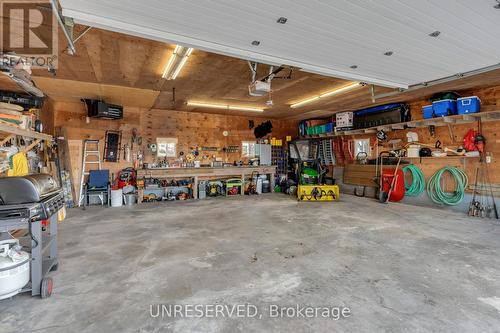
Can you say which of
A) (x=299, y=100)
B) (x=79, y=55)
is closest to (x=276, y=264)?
(x=79, y=55)

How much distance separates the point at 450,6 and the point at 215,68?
123 inches

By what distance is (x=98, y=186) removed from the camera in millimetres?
6387

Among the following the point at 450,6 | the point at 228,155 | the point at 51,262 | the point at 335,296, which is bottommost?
the point at 335,296

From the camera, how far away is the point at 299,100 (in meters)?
6.45

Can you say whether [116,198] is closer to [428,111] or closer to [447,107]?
[428,111]

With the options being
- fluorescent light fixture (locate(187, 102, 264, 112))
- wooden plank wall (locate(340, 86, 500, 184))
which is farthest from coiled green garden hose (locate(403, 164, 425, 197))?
fluorescent light fixture (locate(187, 102, 264, 112))

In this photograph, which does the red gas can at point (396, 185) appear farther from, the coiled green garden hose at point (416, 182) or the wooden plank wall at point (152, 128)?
the wooden plank wall at point (152, 128)

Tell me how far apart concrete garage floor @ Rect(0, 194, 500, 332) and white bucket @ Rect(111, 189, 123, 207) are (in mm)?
1426

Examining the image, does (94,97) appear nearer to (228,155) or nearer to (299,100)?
(228,155)

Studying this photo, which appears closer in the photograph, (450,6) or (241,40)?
(450,6)

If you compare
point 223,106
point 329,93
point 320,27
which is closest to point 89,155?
point 223,106

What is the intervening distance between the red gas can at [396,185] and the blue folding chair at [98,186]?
7.56m

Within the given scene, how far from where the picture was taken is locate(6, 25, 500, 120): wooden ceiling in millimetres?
3402

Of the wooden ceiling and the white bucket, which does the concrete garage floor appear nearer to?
the white bucket
